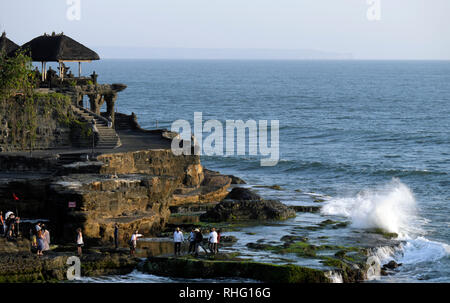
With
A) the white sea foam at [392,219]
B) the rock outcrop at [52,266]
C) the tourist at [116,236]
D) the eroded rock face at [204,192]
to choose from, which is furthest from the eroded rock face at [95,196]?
the white sea foam at [392,219]

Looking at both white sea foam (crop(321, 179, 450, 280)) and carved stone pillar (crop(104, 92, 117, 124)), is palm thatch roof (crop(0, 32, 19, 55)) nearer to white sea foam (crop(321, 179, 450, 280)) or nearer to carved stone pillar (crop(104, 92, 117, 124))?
carved stone pillar (crop(104, 92, 117, 124))

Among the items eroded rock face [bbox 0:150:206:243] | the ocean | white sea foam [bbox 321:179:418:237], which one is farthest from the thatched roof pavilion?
white sea foam [bbox 321:179:418:237]

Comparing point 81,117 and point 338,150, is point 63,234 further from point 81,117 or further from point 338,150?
point 338,150

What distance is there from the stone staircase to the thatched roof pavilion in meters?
3.50

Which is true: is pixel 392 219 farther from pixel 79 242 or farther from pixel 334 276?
pixel 79 242

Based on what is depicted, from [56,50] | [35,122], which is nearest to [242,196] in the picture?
[35,122]

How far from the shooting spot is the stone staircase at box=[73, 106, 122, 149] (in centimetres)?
4872

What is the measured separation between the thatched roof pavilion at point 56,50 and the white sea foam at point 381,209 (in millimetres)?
18865

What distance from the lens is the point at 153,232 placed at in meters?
39.9

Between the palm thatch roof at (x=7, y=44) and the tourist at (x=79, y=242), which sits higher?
the palm thatch roof at (x=7, y=44)

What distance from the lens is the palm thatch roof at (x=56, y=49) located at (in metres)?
51.8

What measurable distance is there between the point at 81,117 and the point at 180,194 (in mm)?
7904

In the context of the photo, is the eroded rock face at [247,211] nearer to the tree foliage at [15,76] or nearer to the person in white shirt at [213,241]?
the person in white shirt at [213,241]
